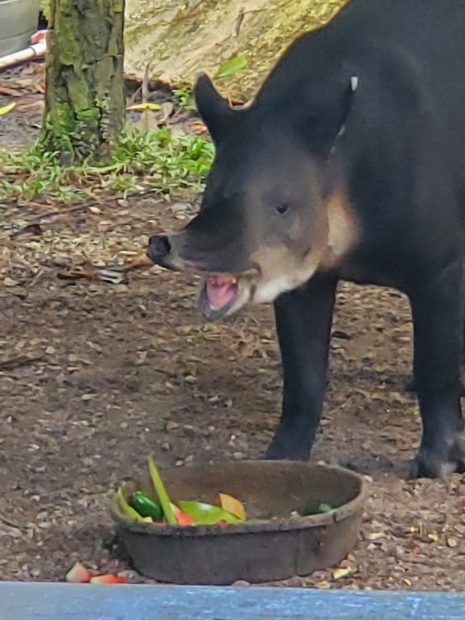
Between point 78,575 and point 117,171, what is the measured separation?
4545 millimetres

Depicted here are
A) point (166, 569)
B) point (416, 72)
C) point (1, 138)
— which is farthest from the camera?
point (1, 138)

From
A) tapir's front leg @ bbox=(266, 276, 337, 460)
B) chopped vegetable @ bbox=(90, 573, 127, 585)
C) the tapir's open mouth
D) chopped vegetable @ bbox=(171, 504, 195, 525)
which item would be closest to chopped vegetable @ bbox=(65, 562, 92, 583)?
chopped vegetable @ bbox=(90, 573, 127, 585)

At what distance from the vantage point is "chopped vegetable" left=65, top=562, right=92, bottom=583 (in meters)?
3.78

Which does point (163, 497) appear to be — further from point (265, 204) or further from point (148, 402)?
point (148, 402)

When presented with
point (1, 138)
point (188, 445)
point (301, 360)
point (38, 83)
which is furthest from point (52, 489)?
point (38, 83)

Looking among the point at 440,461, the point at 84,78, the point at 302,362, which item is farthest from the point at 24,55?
the point at 440,461

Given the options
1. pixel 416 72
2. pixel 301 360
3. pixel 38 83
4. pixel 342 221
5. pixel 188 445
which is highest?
pixel 416 72

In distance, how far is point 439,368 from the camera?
4.52m

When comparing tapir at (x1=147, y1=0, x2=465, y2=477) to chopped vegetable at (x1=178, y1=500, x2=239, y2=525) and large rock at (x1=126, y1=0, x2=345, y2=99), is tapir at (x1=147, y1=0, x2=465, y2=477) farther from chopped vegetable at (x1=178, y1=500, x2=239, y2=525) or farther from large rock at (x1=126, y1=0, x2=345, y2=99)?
large rock at (x1=126, y1=0, x2=345, y2=99)

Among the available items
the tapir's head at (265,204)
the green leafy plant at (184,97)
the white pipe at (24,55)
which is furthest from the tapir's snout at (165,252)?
the white pipe at (24,55)

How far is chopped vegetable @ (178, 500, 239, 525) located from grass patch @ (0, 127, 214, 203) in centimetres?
399

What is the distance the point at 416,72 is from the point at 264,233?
71cm

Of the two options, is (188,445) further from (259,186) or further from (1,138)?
(1,138)

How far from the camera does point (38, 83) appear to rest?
11.2 metres
